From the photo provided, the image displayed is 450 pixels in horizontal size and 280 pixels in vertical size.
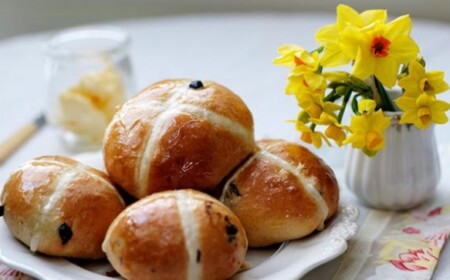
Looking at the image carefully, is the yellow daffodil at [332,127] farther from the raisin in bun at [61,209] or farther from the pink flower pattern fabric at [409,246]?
the raisin in bun at [61,209]

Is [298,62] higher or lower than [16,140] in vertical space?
higher

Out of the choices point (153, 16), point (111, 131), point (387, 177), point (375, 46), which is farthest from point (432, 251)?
point (153, 16)

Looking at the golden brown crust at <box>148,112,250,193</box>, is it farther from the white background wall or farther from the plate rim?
Result: the white background wall

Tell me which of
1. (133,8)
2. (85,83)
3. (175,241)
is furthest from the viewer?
(133,8)

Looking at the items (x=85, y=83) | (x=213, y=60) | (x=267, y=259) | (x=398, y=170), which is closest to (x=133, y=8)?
(x=213, y=60)

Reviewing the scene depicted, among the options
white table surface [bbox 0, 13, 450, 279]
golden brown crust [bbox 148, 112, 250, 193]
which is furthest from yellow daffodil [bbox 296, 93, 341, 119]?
white table surface [bbox 0, 13, 450, 279]

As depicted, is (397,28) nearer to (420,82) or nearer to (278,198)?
(420,82)

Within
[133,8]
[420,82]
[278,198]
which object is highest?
[420,82]

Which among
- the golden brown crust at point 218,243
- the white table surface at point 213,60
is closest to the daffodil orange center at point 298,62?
the golden brown crust at point 218,243
